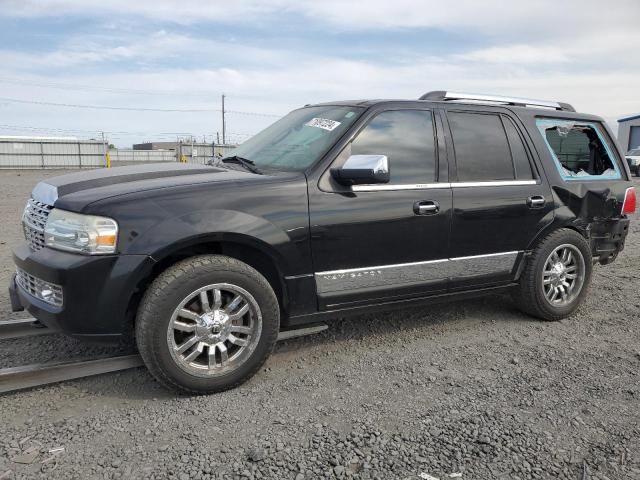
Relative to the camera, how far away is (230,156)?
175 inches

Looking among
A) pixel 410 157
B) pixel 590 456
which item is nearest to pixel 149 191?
pixel 410 157

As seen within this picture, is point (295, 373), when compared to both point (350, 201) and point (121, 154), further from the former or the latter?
point (121, 154)

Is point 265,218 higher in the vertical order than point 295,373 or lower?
higher

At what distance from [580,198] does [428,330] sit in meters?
1.80

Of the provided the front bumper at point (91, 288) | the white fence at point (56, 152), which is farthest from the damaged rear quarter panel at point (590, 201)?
the white fence at point (56, 152)

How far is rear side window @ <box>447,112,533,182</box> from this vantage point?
4.13 meters

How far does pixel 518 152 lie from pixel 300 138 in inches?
72.7

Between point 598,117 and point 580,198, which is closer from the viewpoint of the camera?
point 580,198

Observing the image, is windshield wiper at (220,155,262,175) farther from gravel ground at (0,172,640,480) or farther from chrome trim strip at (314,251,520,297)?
gravel ground at (0,172,640,480)

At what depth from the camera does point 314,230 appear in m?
3.46

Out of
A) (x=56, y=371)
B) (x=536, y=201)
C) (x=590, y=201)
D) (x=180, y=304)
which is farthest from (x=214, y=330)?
(x=590, y=201)

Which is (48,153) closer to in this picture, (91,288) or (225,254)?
(225,254)

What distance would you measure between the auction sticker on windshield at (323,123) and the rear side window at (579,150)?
197 centimetres

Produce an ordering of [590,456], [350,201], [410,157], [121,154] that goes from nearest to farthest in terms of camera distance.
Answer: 1. [590,456]
2. [350,201]
3. [410,157]
4. [121,154]
